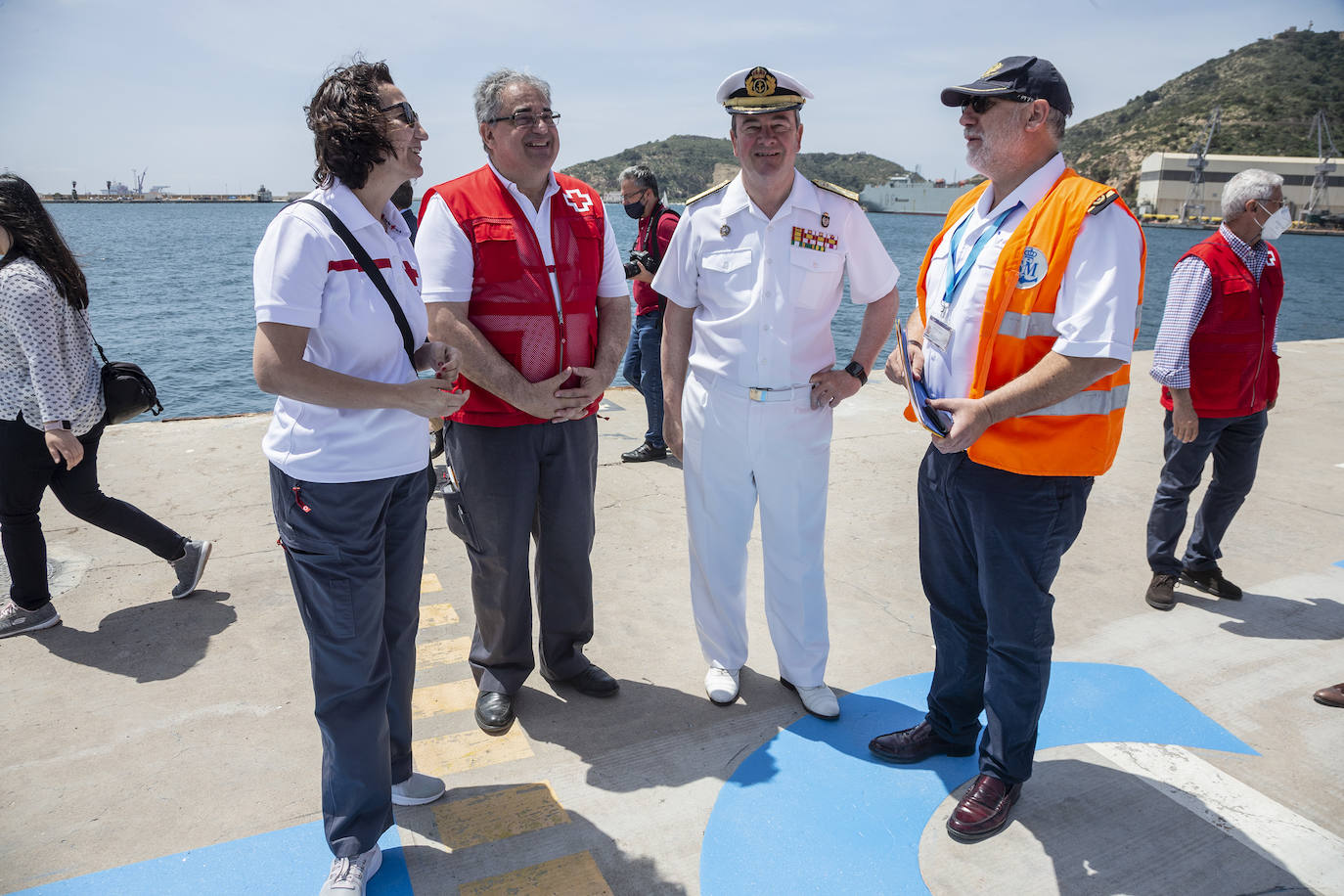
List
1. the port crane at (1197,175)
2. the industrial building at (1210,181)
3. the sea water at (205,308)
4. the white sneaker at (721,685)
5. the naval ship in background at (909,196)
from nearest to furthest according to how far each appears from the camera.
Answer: the white sneaker at (721,685) → the sea water at (205,308) → the industrial building at (1210,181) → the port crane at (1197,175) → the naval ship in background at (909,196)

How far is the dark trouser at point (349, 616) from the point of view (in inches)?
79.1

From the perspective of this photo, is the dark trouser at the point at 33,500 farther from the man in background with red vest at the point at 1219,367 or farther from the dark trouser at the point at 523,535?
the man in background with red vest at the point at 1219,367

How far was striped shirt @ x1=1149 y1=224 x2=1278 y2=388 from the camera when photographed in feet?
11.9

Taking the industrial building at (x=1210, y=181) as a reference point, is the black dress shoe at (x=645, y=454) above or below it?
below

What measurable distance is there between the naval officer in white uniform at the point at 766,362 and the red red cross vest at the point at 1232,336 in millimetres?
1762

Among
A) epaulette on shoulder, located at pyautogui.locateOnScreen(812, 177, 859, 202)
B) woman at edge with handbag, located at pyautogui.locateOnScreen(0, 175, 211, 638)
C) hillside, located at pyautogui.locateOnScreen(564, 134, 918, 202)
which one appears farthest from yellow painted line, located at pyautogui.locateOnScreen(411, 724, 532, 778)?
hillside, located at pyautogui.locateOnScreen(564, 134, 918, 202)

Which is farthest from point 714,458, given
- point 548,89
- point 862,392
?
point 862,392

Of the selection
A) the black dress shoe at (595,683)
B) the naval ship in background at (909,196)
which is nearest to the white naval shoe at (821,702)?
the black dress shoe at (595,683)

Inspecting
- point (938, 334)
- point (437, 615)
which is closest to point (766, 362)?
point (938, 334)

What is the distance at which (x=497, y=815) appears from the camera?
244 cm

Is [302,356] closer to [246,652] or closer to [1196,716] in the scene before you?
[246,652]

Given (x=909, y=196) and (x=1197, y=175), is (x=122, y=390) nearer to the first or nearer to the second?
(x=1197, y=175)

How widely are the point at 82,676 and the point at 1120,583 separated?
4.69 m

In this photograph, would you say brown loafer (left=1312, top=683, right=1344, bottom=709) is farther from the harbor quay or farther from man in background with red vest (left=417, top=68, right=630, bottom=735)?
man in background with red vest (left=417, top=68, right=630, bottom=735)
